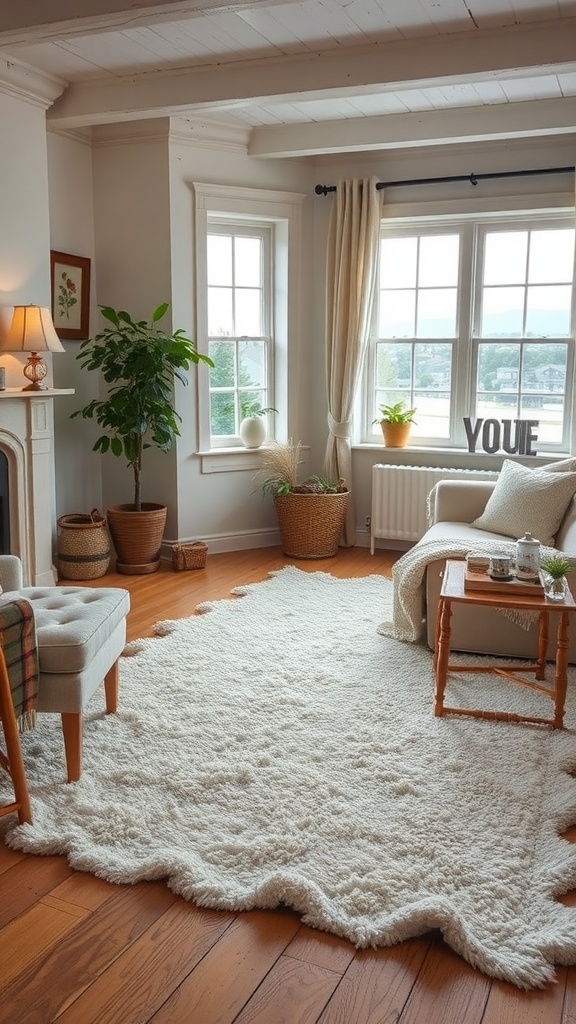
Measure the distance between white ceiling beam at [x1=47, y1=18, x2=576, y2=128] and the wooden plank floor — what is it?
11.6ft

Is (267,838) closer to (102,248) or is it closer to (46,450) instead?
(46,450)

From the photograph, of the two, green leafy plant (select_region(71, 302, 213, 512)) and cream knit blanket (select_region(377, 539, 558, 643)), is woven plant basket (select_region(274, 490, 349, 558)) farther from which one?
cream knit blanket (select_region(377, 539, 558, 643))

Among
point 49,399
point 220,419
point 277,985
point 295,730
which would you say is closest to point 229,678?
point 295,730

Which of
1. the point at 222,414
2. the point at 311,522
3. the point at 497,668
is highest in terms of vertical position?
the point at 222,414

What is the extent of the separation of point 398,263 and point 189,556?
8.08 feet

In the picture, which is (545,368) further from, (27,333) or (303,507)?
(27,333)

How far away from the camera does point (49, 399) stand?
476 centimetres

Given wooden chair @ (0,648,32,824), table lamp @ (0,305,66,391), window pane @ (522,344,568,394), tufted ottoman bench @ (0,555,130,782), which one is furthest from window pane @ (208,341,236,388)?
wooden chair @ (0,648,32,824)

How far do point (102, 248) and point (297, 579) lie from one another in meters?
2.51

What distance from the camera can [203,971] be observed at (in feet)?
6.24

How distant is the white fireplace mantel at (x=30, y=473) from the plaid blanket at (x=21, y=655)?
223 centimetres

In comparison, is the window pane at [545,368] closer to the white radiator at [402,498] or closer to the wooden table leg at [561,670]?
the white radiator at [402,498]

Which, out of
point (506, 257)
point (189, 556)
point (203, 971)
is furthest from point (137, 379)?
point (203, 971)

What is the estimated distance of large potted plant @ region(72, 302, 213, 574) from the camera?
511cm
